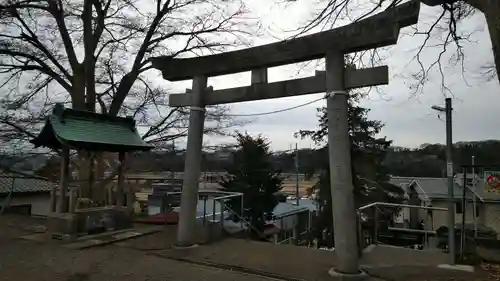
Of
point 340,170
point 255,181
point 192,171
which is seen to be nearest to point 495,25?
point 340,170

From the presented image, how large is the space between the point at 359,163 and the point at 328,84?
16548mm

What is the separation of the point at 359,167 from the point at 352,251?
666 inches

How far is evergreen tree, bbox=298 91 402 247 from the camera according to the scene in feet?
70.0

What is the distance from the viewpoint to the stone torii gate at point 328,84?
6.08 m

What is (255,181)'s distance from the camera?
20.6 meters

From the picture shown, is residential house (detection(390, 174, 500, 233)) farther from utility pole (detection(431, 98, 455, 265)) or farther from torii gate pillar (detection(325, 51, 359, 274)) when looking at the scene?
torii gate pillar (detection(325, 51, 359, 274))

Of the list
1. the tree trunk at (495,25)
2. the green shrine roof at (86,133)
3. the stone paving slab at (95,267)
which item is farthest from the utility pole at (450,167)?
the green shrine roof at (86,133)

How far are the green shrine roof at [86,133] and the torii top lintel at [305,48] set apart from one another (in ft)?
8.50

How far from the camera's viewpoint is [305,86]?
23.1ft

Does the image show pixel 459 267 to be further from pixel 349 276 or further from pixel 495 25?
pixel 495 25

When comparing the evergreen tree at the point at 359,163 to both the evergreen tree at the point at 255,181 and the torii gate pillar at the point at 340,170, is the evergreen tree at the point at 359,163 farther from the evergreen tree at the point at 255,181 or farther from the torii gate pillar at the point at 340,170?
the torii gate pillar at the point at 340,170

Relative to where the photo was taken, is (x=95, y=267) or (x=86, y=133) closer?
(x=95, y=267)

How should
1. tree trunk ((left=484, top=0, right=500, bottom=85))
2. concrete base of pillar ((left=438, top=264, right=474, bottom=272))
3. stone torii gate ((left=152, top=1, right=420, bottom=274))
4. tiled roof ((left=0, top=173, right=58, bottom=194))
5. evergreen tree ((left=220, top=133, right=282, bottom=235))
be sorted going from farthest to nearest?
evergreen tree ((left=220, top=133, right=282, bottom=235)), tiled roof ((left=0, top=173, right=58, bottom=194)), concrete base of pillar ((left=438, top=264, right=474, bottom=272)), stone torii gate ((left=152, top=1, right=420, bottom=274)), tree trunk ((left=484, top=0, right=500, bottom=85))

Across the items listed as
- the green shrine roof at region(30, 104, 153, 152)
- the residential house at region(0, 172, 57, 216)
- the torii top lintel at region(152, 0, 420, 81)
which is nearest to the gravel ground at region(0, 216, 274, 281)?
the green shrine roof at region(30, 104, 153, 152)
